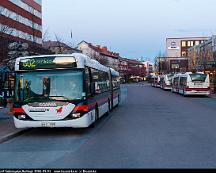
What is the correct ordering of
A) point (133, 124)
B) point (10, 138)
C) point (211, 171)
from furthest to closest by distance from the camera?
1. point (133, 124)
2. point (10, 138)
3. point (211, 171)

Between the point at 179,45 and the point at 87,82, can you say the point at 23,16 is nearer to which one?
the point at 87,82

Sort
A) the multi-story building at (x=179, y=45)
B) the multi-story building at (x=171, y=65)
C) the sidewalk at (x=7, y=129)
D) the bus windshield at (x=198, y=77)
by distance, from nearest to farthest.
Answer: the sidewalk at (x=7, y=129), the bus windshield at (x=198, y=77), the multi-story building at (x=171, y=65), the multi-story building at (x=179, y=45)

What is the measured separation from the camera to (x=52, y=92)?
548 inches

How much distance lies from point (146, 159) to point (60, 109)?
512cm

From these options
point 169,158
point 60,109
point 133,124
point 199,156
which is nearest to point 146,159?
point 169,158

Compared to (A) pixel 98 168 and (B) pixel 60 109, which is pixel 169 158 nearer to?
(A) pixel 98 168

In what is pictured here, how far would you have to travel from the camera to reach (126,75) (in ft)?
573

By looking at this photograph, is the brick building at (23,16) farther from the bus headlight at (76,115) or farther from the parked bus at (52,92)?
the bus headlight at (76,115)

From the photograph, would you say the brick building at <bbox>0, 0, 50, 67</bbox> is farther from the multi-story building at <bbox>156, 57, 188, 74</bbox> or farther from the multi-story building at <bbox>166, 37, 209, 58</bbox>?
the multi-story building at <bbox>166, 37, 209, 58</bbox>

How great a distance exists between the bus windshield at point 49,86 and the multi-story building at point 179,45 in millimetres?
159739

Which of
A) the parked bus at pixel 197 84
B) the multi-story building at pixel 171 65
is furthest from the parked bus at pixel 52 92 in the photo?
the multi-story building at pixel 171 65

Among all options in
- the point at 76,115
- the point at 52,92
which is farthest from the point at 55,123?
the point at 52,92

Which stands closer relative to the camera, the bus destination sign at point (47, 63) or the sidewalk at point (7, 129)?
the sidewalk at point (7, 129)

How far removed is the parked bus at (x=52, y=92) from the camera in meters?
13.7
